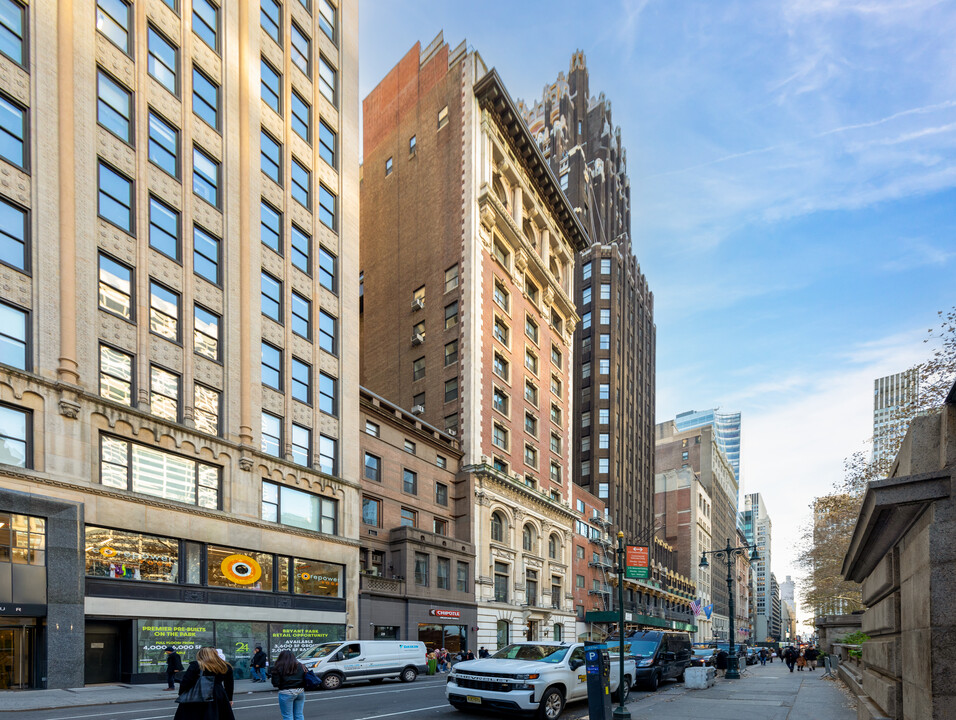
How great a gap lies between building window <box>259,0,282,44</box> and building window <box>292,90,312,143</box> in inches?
119

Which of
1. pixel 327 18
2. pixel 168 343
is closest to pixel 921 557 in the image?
pixel 168 343

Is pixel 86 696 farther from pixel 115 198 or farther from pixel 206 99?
pixel 206 99

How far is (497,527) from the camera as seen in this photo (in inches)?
2030

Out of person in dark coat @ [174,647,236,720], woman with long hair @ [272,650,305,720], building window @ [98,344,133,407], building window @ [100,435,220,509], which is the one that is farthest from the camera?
building window @ [98,344,133,407]

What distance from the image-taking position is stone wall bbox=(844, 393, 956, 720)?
5.24 m

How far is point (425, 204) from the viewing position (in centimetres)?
5675

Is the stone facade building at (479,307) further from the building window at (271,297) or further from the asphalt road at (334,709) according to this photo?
the asphalt road at (334,709)

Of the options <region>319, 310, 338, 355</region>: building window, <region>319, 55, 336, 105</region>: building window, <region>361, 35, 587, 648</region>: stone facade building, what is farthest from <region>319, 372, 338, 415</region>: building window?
<region>319, 55, 336, 105</region>: building window

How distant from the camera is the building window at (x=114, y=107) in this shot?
1051 inches

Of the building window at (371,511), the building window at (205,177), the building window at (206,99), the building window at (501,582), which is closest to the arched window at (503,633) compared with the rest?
the building window at (501,582)

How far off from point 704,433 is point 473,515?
326 ft

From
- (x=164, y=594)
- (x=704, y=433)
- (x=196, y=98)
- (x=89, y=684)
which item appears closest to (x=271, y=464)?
(x=164, y=594)

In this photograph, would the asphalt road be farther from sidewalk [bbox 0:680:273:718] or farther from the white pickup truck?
sidewalk [bbox 0:680:273:718]

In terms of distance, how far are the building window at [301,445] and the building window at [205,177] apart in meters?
11.4
